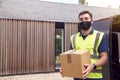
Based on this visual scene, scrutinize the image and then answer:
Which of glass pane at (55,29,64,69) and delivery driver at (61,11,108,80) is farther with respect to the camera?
glass pane at (55,29,64,69)

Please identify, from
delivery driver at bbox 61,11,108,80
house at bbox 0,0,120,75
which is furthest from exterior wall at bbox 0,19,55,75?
delivery driver at bbox 61,11,108,80

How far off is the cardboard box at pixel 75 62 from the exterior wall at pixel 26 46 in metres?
13.2

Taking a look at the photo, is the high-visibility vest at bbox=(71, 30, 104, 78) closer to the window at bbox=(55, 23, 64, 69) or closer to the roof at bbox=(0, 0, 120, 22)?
the roof at bbox=(0, 0, 120, 22)

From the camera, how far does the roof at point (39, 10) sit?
1855cm

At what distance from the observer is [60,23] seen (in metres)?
19.4

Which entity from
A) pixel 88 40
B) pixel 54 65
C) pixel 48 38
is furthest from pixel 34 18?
pixel 88 40

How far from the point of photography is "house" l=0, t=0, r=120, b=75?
677 inches

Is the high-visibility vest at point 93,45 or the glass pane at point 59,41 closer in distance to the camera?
the high-visibility vest at point 93,45

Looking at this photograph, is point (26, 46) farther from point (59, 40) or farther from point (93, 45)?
point (93, 45)

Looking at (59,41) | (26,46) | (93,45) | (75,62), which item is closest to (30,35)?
(26,46)

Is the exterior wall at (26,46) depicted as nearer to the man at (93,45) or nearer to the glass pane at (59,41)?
the glass pane at (59,41)

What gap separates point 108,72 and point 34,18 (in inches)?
474

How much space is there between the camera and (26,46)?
1781 centimetres

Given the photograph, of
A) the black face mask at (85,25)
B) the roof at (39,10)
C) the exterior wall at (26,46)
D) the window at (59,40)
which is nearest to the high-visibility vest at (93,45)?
the black face mask at (85,25)
